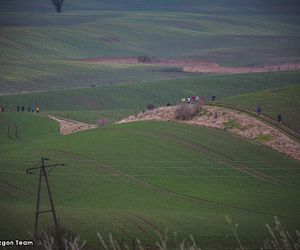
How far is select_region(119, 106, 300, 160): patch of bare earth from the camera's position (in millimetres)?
50625

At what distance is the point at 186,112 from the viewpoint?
193ft

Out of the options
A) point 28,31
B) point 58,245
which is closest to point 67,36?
point 28,31

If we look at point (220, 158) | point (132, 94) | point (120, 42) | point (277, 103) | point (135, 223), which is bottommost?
point (135, 223)

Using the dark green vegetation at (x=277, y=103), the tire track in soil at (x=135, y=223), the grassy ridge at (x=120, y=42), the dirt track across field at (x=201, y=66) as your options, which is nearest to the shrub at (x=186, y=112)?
the dark green vegetation at (x=277, y=103)

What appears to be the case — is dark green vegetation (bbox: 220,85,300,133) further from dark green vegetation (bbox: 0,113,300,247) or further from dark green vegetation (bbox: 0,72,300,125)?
dark green vegetation (bbox: 0,72,300,125)

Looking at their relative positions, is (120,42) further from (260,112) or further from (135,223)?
(135,223)

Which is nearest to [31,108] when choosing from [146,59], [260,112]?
[260,112]

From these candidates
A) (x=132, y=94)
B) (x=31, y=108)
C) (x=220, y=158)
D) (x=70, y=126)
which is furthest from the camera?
(x=132, y=94)

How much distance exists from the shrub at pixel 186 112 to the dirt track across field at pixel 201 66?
173 feet

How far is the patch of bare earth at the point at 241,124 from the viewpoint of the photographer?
50625 mm

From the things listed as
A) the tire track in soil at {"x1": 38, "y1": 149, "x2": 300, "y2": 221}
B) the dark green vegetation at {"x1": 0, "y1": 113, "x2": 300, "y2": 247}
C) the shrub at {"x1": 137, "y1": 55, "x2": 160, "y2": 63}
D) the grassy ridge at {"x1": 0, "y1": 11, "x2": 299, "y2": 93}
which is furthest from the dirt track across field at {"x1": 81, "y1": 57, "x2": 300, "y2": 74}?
the tire track in soil at {"x1": 38, "y1": 149, "x2": 300, "y2": 221}

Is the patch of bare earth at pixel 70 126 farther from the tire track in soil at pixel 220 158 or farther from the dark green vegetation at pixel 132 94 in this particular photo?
the tire track in soil at pixel 220 158

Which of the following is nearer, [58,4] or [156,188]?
[156,188]

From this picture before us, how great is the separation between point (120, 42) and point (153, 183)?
102 meters
